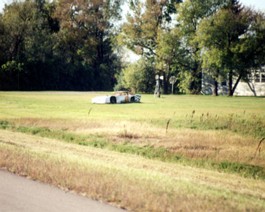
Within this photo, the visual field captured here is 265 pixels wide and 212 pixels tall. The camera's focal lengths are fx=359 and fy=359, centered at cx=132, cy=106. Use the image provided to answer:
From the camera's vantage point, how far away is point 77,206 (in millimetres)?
6664

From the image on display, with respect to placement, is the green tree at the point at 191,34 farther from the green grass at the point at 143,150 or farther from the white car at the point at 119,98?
the green grass at the point at 143,150

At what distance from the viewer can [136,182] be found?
8719 millimetres

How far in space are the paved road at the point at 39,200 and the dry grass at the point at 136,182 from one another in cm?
38

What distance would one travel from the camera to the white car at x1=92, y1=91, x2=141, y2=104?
87.6ft

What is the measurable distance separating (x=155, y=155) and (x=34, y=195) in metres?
8.44

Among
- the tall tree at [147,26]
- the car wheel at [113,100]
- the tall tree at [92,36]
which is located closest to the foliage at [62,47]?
the tall tree at [92,36]

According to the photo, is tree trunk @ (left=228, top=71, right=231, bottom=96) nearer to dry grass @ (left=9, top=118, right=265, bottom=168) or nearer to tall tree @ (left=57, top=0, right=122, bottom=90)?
dry grass @ (left=9, top=118, right=265, bottom=168)

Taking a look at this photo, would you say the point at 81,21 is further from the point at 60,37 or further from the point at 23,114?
the point at 23,114

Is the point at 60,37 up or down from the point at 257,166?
up

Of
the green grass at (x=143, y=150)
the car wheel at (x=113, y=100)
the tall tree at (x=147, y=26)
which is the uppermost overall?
the tall tree at (x=147, y=26)

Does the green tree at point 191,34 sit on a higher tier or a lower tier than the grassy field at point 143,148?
higher

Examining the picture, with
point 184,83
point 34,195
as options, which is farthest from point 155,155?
point 184,83

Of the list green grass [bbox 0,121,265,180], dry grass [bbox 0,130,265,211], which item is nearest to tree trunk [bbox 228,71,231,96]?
green grass [bbox 0,121,265,180]

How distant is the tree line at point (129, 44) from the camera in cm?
2411
